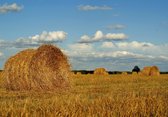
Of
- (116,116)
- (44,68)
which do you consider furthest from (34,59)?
(116,116)

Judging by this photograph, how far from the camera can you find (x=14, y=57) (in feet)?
67.1

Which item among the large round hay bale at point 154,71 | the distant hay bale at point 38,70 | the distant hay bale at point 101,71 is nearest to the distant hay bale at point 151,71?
the large round hay bale at point 154,71

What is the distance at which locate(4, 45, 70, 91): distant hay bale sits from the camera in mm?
19406

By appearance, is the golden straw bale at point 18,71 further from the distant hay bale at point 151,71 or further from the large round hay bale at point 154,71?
the large round hay bale at point 154,71

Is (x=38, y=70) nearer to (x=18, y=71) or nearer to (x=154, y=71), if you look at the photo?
(x=18, y=71)

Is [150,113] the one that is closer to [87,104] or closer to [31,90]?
[87,104]

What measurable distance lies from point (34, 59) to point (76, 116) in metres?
12.4

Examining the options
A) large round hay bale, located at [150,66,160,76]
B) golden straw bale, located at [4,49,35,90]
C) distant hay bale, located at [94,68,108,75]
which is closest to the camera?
golden straw bale, located at [4,49,35,90]

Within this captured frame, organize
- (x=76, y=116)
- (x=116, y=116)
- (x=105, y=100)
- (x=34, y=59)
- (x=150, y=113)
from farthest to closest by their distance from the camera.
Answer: (x=34, y=59), (x=105, y=100), (x=150, y=113), (x=116, y=116), (x=76, y=116)

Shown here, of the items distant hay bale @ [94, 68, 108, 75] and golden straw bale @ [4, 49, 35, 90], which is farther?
distant hay bale @ [94, 68, 108, 75]

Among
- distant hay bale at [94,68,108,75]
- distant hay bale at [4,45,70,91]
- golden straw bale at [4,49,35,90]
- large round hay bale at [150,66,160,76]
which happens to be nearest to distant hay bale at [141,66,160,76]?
large round hay bale at [150,66,160,76]

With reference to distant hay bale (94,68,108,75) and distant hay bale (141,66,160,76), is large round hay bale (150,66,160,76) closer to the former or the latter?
distant hay bale (141,66,160,76)

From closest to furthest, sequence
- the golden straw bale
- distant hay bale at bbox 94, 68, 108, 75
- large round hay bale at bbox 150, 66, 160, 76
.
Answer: the golden straw bale < large round hay bale at bbox 150, 66, 160, 76 < distant hay bale at bbox 94, 68, 108, 75

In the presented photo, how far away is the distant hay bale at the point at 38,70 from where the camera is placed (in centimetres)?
1941
